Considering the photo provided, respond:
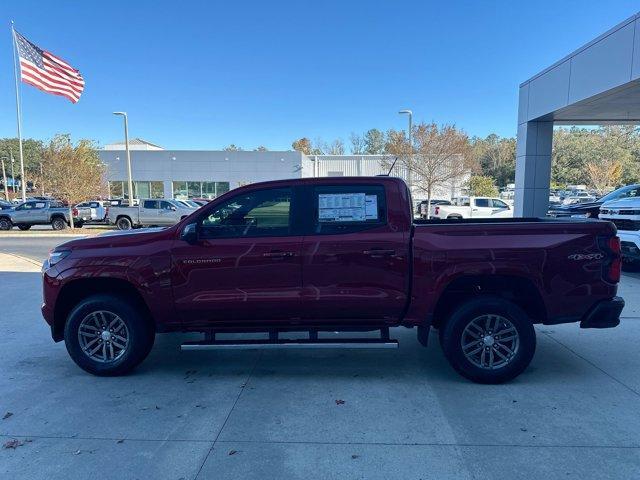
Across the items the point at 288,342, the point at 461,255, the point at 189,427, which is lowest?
the point at 189,427

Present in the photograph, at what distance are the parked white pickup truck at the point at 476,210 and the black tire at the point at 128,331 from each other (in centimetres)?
1897

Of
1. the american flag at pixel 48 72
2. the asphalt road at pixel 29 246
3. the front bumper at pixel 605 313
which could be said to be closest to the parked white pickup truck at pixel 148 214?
the asphalt road at pixel 29 246

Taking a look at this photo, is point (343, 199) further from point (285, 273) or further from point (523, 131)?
point (523, 131)

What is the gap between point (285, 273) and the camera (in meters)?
4.37

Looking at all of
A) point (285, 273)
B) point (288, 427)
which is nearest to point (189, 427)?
point (288, 427)

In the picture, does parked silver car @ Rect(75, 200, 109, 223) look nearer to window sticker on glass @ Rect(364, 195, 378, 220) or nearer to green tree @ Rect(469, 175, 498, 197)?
window sticker on glass @ Rect(364, 195, 378, 220)

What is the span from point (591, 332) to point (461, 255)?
308cm

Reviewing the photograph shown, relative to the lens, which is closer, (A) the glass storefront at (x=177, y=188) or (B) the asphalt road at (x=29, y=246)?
(B) the asphalt road at (x=29, y=246)

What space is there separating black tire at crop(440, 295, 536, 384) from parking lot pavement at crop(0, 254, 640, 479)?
13 cm

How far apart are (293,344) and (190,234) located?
1.45m

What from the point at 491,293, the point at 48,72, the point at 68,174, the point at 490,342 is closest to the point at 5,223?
the point at 68,174

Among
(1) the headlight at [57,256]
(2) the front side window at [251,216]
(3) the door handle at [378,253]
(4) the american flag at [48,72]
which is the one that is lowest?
(1) the headlight at [57,256]

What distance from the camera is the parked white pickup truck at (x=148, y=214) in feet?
76.9

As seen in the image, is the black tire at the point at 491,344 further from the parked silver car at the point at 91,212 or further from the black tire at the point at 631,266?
the parked silver car at the point at 91,212
